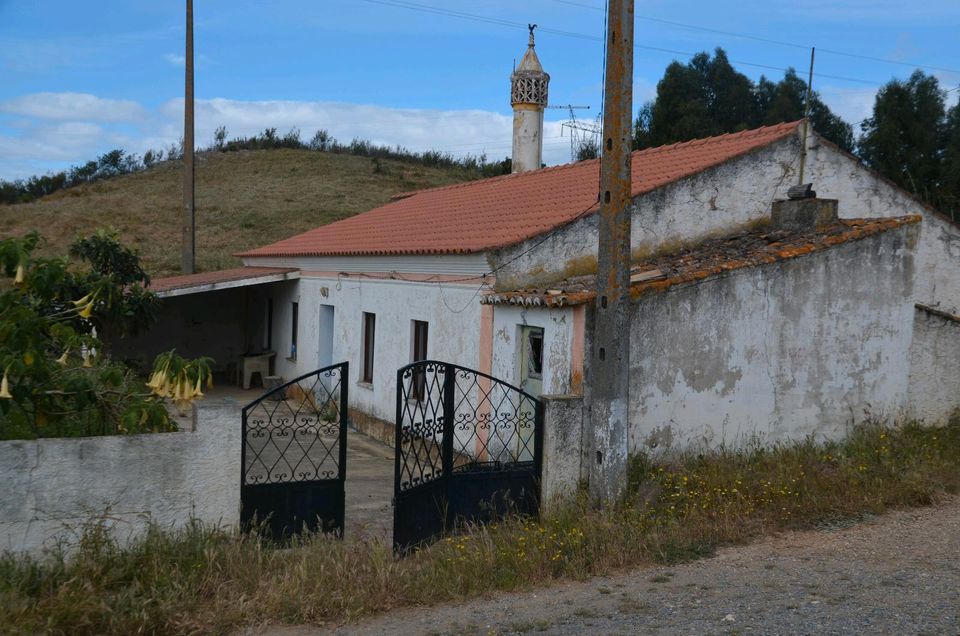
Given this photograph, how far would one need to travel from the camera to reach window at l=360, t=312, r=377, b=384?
15836 mm

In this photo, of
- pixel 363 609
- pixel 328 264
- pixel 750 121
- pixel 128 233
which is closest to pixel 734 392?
pixel 363 609

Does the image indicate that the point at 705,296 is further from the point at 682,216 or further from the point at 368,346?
the point at 368,346

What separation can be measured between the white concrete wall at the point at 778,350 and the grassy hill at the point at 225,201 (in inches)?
942

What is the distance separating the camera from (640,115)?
38.4 meters

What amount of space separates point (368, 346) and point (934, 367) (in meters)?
9.03

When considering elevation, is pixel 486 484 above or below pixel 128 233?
below

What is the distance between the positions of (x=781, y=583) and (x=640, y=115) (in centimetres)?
3377

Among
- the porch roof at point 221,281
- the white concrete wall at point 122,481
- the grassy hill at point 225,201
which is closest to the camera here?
the white concrete wall at point 122,481

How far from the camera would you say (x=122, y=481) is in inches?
268

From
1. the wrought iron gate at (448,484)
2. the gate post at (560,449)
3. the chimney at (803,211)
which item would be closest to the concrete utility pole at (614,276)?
the gate post at (560,449)

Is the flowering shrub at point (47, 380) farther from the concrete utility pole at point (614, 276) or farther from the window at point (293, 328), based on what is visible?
the window at point (293, 328)

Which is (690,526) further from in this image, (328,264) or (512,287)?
(328,264)

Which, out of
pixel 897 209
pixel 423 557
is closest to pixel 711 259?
pixel 897 209

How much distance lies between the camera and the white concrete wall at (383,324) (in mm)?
12370
